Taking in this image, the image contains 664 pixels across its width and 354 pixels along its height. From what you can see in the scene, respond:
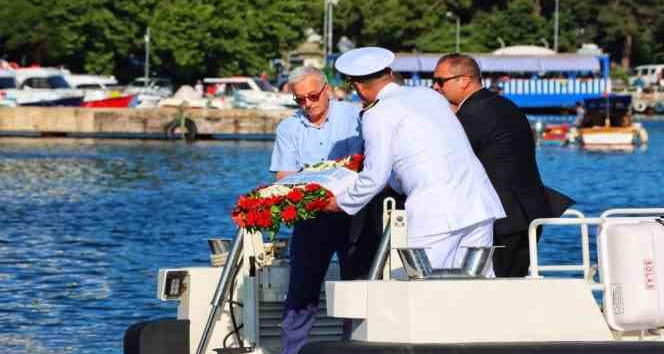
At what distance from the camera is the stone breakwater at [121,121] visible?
6384cm

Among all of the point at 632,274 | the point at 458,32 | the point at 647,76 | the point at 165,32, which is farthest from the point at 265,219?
the point at 647,76

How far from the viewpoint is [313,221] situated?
933cm

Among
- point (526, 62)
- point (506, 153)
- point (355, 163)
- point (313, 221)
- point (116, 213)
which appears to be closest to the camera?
point (355, 163)

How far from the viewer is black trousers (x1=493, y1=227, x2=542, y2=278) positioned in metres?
10.0

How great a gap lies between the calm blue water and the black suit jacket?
212 inches

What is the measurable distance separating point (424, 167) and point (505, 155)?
1579 mm

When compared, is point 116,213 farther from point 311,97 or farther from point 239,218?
point 239,218

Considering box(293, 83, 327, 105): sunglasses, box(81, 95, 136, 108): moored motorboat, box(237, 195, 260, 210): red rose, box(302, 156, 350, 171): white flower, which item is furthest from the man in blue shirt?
box(81, 95, 136, 108): moored motorboat

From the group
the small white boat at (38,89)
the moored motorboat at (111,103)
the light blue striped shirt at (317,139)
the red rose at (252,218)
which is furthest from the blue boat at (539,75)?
the red rose at (252,218)

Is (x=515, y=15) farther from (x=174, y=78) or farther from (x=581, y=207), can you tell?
(x=581, y=207)

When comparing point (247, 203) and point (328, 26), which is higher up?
point (247, 203)

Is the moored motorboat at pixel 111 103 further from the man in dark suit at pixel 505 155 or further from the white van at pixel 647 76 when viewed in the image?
the man in dark suit at pixel 505 155

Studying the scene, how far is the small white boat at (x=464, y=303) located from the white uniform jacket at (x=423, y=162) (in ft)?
0.58

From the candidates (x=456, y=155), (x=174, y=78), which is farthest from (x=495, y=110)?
(x=174, y=78)
